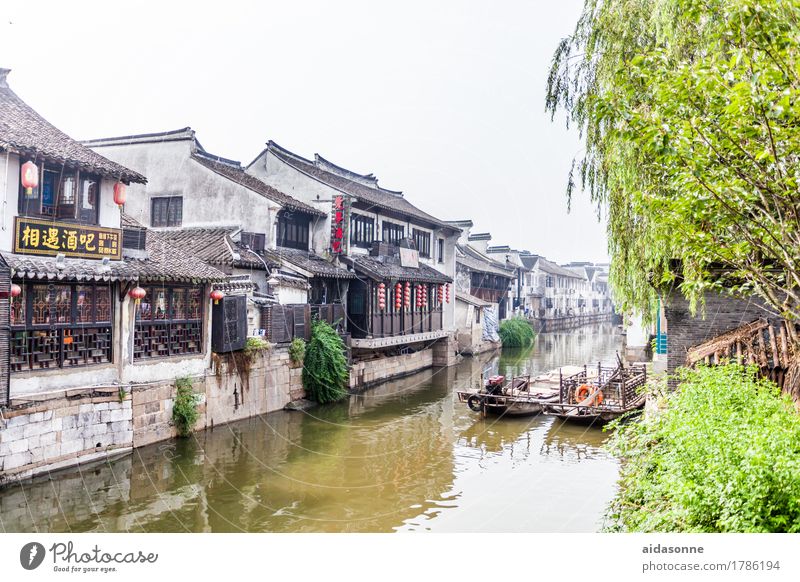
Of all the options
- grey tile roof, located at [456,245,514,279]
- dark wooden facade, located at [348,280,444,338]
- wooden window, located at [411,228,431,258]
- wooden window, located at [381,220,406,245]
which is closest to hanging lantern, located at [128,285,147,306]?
dark wooden facade, located at [348,280,444,338]

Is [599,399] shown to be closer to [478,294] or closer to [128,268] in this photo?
[128,268]

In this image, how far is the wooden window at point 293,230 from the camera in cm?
1994

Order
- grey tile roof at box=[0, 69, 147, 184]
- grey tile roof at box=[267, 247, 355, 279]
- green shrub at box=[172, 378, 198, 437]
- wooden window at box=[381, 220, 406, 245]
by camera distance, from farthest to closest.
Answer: wooden window at box=[381, 220, 406, 245]
grey tile roof at box=[267, 247, 355, 279]
green shrub at box=[172, 378, 198, 437]
grey tile roof at box=[0, 69, 147, 184]

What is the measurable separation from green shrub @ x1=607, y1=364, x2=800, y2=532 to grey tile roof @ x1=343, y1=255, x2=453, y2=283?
1454 cm

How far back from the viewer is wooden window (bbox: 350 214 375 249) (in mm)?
22625

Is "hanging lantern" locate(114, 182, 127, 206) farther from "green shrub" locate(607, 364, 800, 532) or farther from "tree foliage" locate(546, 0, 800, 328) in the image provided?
"green shrub" locate(607, 364, 800, 532)

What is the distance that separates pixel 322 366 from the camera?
60.0 feet

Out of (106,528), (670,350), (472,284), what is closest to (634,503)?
(670,350)

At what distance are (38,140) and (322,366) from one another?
9.59m

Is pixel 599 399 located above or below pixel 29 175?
below

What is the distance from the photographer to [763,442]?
4844mm

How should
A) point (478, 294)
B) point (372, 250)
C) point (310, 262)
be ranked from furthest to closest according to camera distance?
1. point (478, 294)
2. point (372, 250)
3. point (310, 262)

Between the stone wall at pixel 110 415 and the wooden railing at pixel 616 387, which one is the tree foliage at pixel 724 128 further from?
the stone wall at pixel 110 415

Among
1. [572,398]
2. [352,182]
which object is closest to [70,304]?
[572,398]
